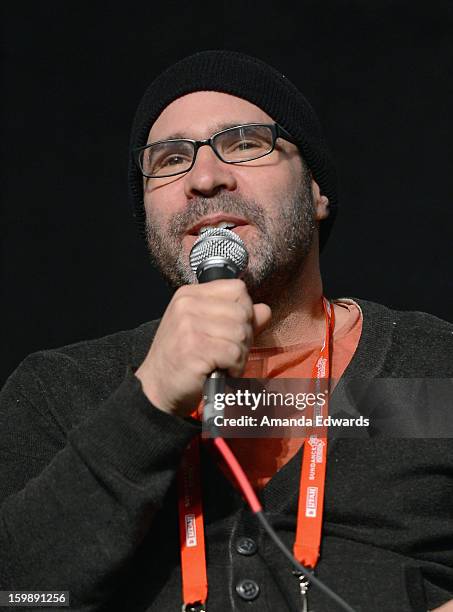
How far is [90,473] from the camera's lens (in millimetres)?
1185

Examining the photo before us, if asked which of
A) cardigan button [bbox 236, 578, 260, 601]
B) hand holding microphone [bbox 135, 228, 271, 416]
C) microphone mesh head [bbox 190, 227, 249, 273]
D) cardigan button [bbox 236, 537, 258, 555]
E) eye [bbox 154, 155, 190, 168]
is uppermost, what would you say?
eye [bbox 154, 155, 190, 168]

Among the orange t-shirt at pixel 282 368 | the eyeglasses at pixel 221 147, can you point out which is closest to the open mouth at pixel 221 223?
the eyeglasses at pixel 221 147

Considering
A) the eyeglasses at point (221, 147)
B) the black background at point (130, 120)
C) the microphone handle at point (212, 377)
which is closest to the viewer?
the microphone handle at point (212, 377)

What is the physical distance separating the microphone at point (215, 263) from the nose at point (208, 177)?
0.25 m

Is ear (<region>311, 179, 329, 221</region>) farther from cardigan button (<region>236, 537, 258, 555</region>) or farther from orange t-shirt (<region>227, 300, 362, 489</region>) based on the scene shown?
cardigan button (<region>236, 537, 258, 555</region>)

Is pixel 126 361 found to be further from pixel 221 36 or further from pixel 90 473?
pixel 221 36

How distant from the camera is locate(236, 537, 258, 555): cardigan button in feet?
4.27

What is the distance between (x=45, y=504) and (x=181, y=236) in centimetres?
59

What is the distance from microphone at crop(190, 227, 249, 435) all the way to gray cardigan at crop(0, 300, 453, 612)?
0.15m

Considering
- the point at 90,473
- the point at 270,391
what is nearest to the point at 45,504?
the point at 90,473

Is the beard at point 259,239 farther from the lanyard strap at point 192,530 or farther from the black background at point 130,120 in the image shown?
the black background at point 130,120

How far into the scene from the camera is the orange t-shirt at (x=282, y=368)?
143cm

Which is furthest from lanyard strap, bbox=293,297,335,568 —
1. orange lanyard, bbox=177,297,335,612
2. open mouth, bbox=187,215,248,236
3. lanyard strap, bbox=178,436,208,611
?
open mouth, bbox=187,215,248,236

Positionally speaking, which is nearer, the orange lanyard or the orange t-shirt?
the orange lanyard
